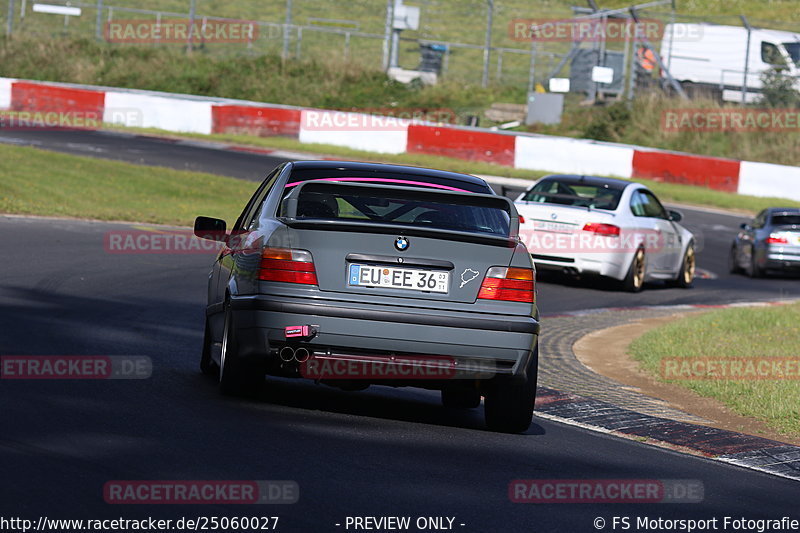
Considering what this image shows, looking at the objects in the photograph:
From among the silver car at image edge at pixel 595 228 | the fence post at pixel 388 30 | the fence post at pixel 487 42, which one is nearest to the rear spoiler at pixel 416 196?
the silver car at image edge at pixel 595 228

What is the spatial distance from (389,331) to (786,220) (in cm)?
1685

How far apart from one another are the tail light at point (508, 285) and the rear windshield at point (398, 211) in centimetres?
35

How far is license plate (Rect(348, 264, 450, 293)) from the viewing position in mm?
7250

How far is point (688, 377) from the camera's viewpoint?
11.2m

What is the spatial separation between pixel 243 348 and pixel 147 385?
3.39 feet

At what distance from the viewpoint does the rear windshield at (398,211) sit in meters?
7.73

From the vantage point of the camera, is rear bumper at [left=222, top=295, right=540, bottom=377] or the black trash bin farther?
the black trash bin

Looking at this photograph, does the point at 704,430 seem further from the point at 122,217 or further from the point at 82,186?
the point at 82,186

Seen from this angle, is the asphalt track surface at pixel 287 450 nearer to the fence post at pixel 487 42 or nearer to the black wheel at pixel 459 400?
the black wheel at pixel 459 400

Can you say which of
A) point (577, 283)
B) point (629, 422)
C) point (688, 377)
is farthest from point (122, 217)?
point (629, 422)

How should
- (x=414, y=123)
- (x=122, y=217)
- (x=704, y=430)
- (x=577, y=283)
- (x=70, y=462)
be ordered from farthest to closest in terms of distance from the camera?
(x=414, y=123) → (x=122, y=217) → (x=577, y=283) → (x=704, y=430) → (x=70, y=462)

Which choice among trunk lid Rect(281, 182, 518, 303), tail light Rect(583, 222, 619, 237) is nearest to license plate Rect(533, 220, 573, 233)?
tail light Rect(583, 222, 619, 237)

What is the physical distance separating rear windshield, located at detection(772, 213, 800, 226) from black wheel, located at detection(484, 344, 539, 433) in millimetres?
15749

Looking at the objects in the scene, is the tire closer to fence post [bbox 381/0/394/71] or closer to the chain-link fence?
the chain-link fence
